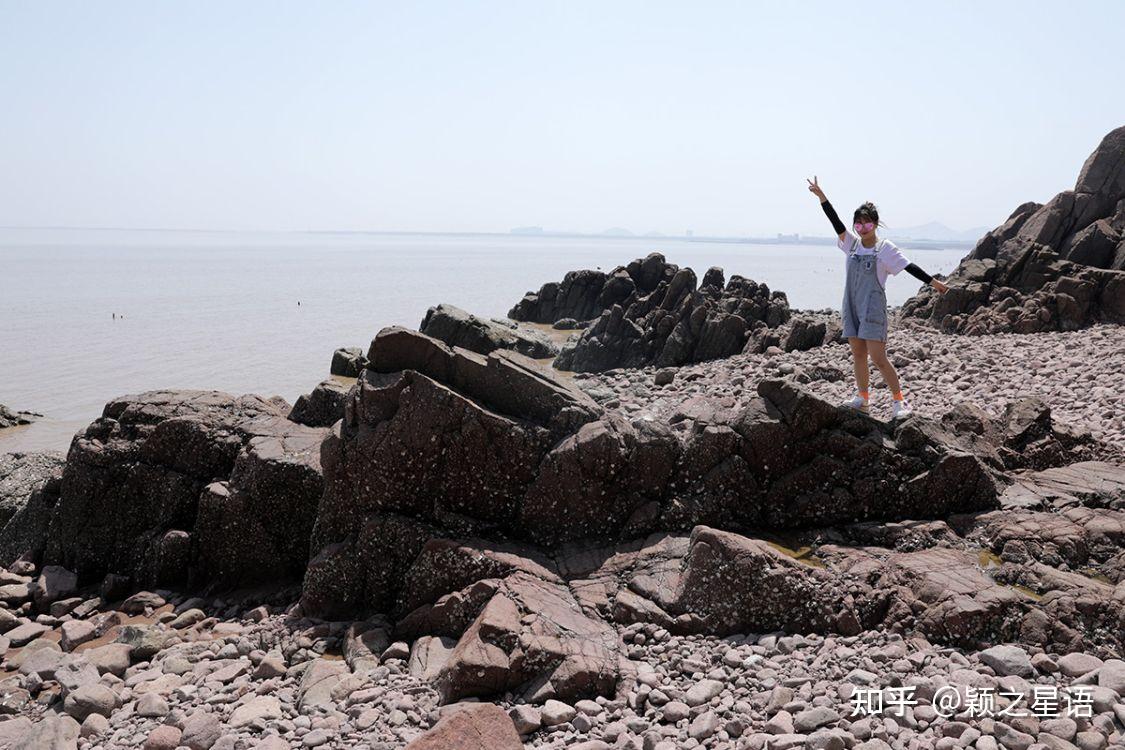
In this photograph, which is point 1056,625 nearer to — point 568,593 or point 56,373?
point 568,593

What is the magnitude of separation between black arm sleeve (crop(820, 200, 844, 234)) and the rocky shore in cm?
322

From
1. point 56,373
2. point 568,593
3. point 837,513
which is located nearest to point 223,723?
point 568,593

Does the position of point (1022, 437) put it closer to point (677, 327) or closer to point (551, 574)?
point (551, 574)

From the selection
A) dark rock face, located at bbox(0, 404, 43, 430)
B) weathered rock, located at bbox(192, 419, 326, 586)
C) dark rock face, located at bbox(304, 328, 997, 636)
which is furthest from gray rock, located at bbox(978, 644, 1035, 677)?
dark rock face, located at bbox(0, 404, 43, 430)

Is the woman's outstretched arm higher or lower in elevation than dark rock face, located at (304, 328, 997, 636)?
higher

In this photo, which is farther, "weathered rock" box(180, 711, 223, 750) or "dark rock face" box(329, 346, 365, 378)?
"dark rock face" box(329, 346, 365, 378)

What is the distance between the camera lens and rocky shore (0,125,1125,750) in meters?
6.98

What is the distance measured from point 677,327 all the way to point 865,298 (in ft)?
78.7

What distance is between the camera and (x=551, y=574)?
9133 mm

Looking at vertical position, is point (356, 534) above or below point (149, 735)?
above

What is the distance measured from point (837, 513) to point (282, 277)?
12414cm

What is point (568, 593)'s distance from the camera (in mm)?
8867

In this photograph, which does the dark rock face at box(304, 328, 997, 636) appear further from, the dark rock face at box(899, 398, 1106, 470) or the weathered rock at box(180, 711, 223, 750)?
the weathered rock at box(180, 711, 223, 750)

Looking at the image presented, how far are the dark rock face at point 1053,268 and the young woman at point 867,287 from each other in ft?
67.1
